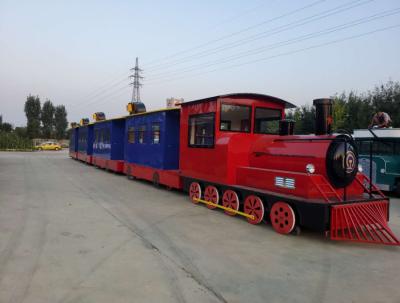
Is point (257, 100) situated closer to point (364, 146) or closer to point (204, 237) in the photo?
point (204, 237)

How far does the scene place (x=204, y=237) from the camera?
579 cm

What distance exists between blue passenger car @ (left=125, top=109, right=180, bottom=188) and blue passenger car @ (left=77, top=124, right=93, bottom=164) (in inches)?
337

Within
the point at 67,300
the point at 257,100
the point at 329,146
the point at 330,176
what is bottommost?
the point at 67,300

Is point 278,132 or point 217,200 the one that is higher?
point 278,132

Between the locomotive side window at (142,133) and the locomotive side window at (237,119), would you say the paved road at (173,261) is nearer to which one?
the locomotive side window at (237,119)

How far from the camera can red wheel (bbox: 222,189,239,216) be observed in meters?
7.18

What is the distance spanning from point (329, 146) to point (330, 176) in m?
0.50

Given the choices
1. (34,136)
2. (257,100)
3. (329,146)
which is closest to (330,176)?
(329,146)

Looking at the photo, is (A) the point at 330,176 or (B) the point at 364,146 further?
(B) the point at 364,146

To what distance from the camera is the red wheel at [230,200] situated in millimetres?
7179

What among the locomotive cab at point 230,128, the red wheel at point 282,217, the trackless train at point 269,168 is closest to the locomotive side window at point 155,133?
the trackless train at point 269,168

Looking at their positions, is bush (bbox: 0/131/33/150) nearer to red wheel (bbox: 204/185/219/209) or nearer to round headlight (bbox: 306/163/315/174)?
red wheel (bbox: 204/185/219/209)

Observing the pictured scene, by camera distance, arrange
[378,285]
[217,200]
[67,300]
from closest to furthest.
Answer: [67,300]
[378,285]
[217,200]

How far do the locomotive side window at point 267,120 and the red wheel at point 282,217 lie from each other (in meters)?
2.15
